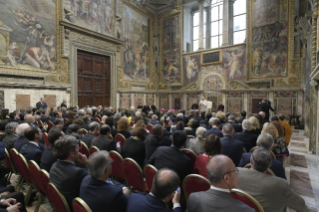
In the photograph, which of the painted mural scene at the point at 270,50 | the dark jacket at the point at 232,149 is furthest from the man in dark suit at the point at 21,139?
the painted mural scene at the point at 270,50

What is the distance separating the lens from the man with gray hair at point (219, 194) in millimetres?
1372

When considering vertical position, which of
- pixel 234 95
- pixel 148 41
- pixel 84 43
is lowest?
pixel 234 95

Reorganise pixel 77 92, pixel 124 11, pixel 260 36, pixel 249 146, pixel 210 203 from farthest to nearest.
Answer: pixel 124 11 → pixel 260 36 → pixel 77 92 → pixel 249 146 → pixel 210 203

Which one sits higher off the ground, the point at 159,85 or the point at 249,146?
the point at 159,85

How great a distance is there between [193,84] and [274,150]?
12730 millimetres

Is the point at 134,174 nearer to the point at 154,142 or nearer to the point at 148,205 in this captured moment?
the point at 154,142

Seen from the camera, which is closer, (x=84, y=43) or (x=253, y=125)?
(x=253, y=125)

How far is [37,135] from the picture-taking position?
3.11 m

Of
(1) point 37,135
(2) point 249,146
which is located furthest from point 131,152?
(2) point 249,146

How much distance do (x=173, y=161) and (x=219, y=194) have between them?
121 centimetres

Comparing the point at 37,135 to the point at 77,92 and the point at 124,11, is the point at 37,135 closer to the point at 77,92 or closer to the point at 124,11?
the point at 77,92

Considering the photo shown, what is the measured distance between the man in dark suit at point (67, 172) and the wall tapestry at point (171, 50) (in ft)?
49.0

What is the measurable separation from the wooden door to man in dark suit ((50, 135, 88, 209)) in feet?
34.9

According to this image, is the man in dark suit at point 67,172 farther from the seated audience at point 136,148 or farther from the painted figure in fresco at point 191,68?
the painted figure in fresco at point 191,68
